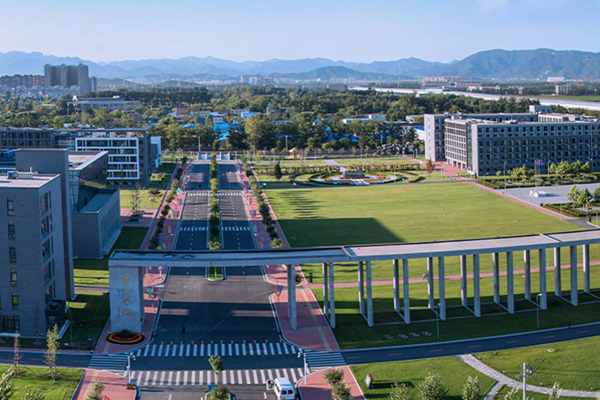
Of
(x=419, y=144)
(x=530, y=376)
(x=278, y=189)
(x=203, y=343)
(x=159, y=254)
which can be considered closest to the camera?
(x=530, y=376)

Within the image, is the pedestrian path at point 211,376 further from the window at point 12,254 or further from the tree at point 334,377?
the window at point 12,254

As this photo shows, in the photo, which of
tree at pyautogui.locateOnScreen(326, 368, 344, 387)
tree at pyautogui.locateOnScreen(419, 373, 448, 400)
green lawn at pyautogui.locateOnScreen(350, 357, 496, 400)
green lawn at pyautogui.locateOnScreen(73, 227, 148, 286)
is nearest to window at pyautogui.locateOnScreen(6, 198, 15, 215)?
green lawn at pyautogui.locateOnScreen(73, 227, 148, 286)

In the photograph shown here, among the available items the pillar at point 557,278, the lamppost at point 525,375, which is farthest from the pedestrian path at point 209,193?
the lamppost at point 525,375

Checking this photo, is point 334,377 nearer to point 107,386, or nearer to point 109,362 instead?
point 107,386

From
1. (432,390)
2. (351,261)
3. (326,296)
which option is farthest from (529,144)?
(432,390)

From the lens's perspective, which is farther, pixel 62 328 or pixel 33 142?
pixel 33 142

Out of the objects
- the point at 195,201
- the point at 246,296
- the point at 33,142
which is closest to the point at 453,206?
the point at 195,201

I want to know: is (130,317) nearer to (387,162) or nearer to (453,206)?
(453,206)

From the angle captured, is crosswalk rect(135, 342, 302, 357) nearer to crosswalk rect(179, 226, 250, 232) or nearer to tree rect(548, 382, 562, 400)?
tree rect(548, 382, 562, 400)
